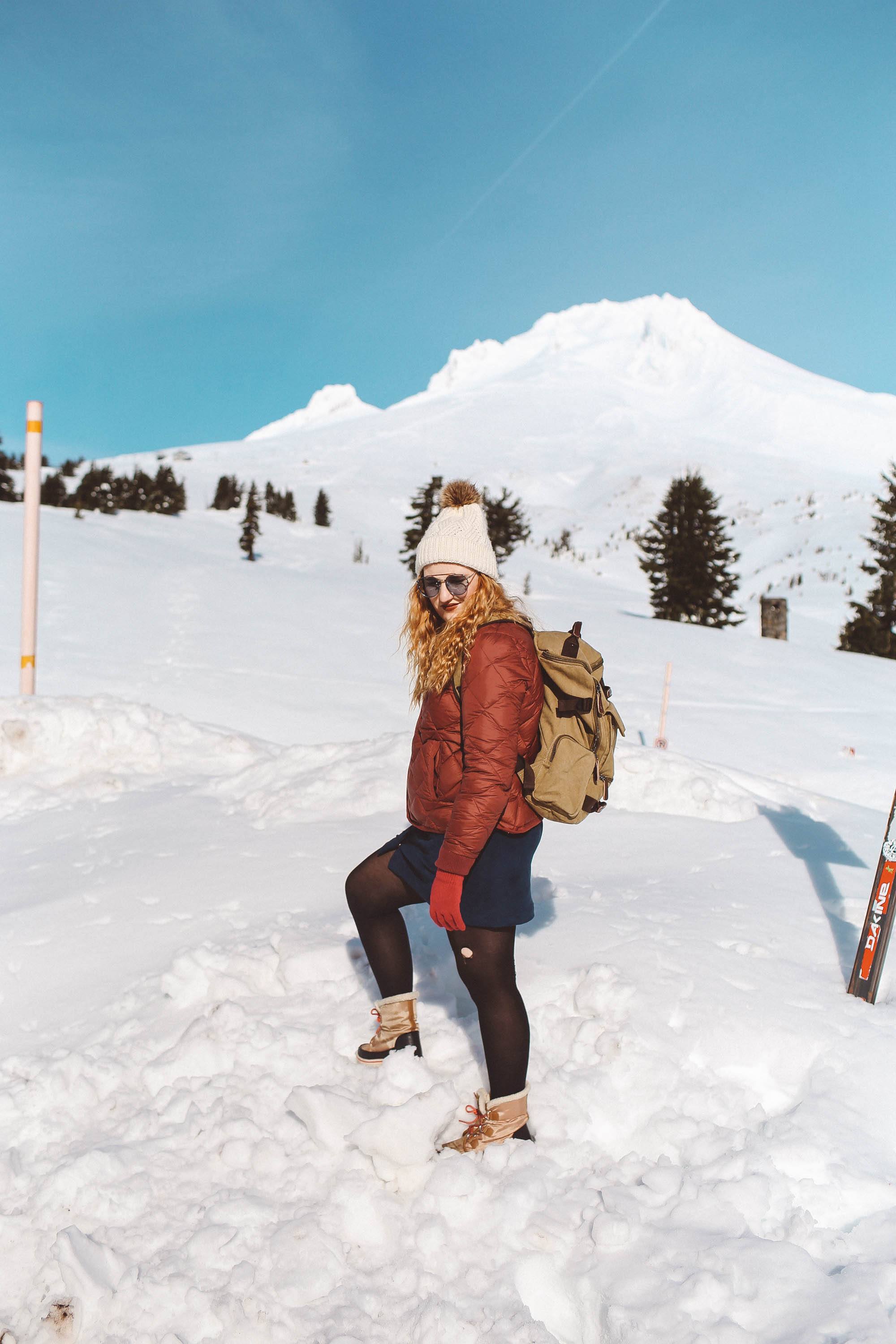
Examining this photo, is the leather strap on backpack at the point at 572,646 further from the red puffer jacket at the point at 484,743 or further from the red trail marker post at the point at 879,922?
the red trail marker post at the point at 879,922

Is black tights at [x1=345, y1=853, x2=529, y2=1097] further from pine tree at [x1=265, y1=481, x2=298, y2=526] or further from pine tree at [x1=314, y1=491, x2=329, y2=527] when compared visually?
pine tree at [x1=314, y1=491, x2=329, y2=527]

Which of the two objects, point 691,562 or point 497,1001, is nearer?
point 497,1001

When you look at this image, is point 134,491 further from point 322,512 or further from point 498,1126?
point 498,1126

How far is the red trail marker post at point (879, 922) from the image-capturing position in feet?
8.67

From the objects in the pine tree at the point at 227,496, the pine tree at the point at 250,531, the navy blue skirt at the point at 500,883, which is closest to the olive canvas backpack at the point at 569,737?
→ the navy blue skirt at the point at 500,883

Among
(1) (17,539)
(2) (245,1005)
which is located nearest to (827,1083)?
(2) (245,1005)

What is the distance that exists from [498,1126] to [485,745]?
104 centimetres

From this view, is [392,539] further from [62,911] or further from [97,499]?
[62,911]

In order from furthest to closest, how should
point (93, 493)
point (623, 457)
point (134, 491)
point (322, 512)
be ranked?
point (623, 457)
point (322, 512)
point (134, 491)
point (93, 493)

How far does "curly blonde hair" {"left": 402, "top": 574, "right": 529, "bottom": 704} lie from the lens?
2.22 metres

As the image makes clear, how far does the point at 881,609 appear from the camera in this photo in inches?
961

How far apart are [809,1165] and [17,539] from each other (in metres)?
17.3

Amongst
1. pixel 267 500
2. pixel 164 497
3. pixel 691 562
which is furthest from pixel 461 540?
pixel 267 500

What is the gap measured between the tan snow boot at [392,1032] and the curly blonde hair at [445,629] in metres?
0.94
